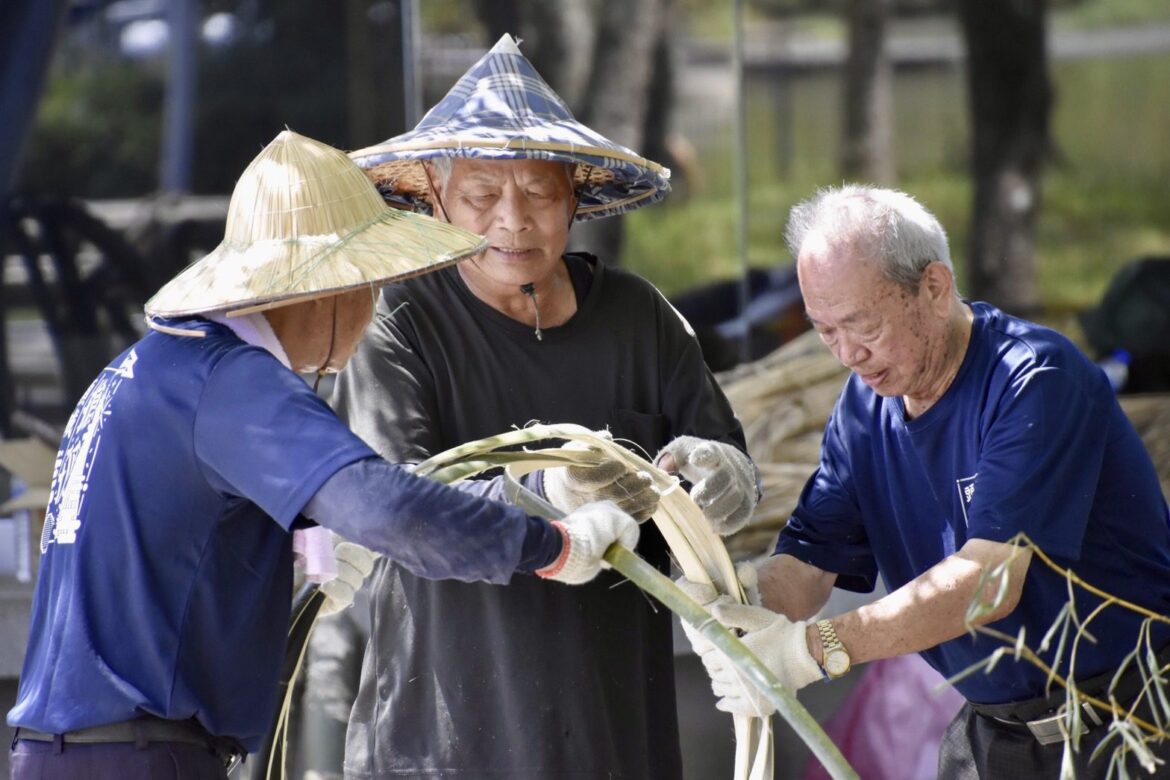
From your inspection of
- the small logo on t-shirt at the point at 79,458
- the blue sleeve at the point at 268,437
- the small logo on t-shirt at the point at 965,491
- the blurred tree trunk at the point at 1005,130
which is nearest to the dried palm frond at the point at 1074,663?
the small logo on t-shirt at the point at 965,491

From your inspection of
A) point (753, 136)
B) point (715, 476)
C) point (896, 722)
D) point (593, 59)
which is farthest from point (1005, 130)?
point (715, 476)

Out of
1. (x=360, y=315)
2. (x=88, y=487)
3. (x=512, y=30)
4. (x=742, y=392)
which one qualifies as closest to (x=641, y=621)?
(x=360, y=315)

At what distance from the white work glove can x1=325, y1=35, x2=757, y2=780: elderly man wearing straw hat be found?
322 mm

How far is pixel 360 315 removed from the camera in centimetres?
194

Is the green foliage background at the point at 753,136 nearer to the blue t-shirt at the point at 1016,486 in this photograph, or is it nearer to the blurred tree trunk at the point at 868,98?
the blurred tree trunk at the point at 868,98

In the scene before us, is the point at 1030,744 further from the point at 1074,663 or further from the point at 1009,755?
the point at 1074,663

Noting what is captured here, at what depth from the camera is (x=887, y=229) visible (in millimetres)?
2166

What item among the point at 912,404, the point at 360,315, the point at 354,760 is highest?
the point at 360,315

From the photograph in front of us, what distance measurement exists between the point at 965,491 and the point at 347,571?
3.14ft

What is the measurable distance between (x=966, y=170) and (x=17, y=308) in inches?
183

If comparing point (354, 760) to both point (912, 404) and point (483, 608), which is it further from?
point (912, 404)

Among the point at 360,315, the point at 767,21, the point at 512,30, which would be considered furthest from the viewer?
the point at 767,21

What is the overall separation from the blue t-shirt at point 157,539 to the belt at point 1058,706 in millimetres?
1176

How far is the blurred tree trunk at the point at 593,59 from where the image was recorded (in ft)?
18.5
